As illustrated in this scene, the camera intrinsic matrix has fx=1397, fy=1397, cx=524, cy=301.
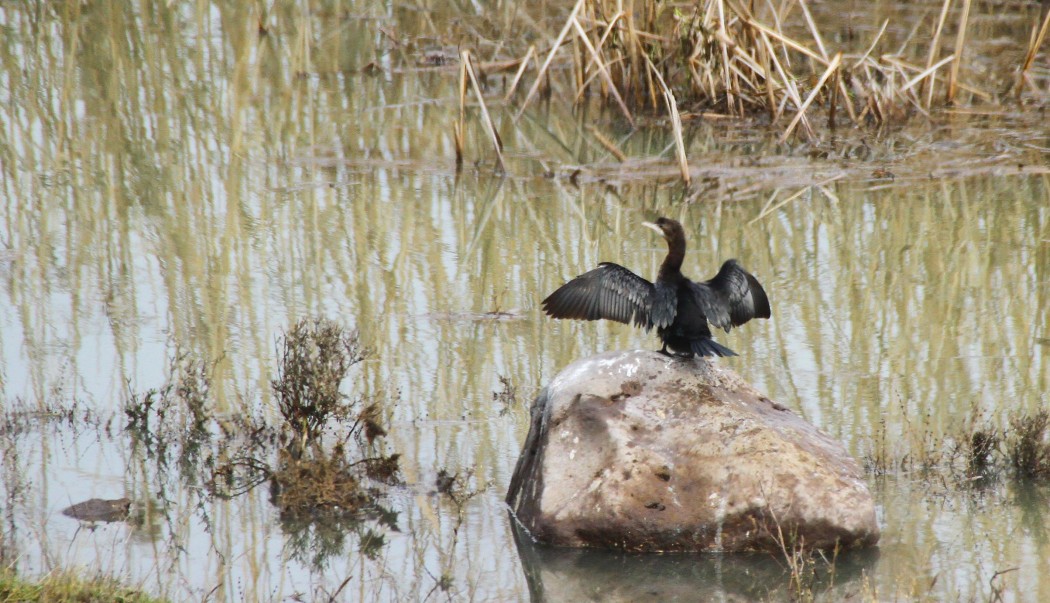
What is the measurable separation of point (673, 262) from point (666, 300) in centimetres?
27

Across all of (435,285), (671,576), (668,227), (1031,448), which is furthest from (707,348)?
(435,285)

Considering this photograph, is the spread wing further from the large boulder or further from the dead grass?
the dead grass

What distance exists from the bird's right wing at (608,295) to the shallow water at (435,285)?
90 cm

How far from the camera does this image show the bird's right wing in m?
6.06

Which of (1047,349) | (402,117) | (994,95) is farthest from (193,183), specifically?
(994,95)

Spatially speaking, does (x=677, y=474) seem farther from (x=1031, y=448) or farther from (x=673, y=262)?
(x=1031, y=448)

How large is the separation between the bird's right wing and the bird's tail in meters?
0.29

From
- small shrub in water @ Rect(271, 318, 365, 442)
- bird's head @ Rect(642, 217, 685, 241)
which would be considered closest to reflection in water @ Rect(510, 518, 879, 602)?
small shrub in water @ Rect(271, 318, 365, 442)

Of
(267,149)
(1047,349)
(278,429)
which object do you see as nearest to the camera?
(278,429)

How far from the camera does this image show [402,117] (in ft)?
45.1

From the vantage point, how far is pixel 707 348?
5.78 meters

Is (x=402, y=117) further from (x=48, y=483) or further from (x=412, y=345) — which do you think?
(x=48, y=483)

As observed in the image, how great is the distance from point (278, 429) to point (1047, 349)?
4343mm

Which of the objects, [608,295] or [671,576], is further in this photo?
[608,295]
